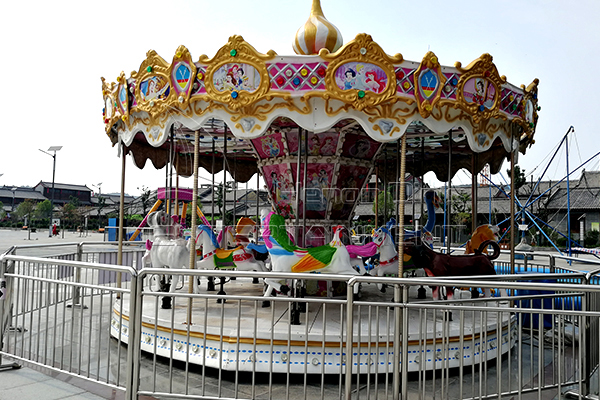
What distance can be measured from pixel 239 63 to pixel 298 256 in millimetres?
2658

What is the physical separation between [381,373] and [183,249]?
368 cm

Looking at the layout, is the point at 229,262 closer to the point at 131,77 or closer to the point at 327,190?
the point at 327,190

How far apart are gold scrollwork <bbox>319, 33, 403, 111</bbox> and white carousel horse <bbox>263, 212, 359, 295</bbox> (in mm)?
2019

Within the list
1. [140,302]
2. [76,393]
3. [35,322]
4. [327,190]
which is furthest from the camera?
[327,190]

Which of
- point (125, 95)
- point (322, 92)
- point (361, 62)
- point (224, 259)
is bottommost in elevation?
point (224, 259)

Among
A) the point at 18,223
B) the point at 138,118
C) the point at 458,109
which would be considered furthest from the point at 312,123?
the point at 18,223

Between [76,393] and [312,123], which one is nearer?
[76,393]

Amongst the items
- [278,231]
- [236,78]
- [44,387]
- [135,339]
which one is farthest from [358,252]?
[44,387]

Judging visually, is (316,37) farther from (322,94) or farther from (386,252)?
(386,252)

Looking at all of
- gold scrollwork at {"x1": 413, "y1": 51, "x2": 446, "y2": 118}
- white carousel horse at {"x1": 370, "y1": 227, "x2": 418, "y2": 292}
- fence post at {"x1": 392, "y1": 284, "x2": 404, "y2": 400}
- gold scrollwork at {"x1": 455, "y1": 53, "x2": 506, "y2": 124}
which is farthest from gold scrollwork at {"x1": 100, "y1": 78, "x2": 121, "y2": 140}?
fence post at {"x1": 392, "y1": 284, "x2": 404, "y2": 400}

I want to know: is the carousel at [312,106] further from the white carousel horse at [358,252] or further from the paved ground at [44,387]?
the paved ground at [44,387]

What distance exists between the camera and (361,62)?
5.32 metres

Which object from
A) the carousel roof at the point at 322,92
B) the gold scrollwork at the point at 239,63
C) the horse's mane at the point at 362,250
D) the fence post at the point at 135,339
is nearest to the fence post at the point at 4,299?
the fence post at the point at 135,339

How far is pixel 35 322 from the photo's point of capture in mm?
7062
